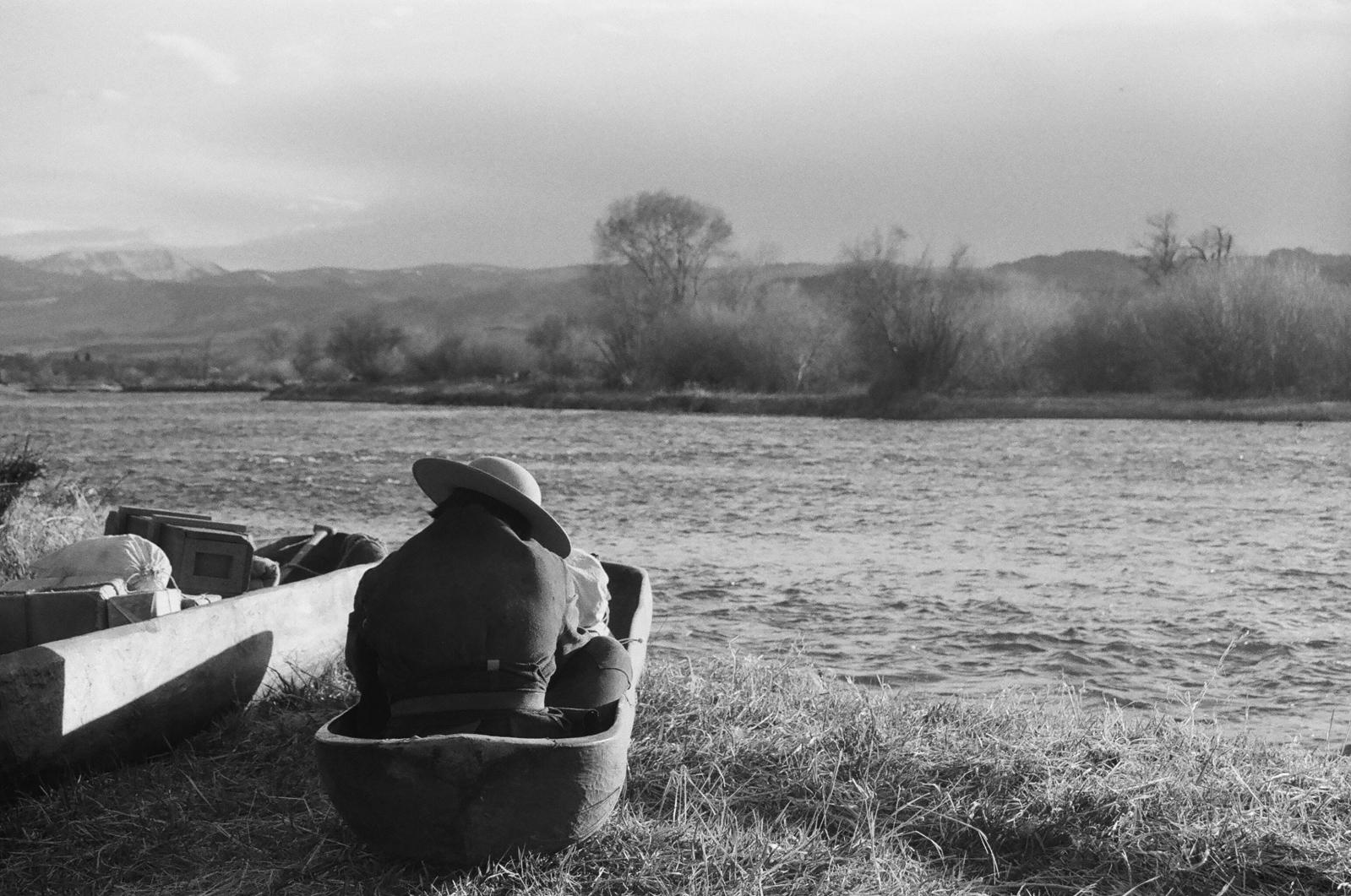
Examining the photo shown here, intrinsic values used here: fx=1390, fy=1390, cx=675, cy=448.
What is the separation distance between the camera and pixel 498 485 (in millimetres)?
4574

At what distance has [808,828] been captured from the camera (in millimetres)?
4992

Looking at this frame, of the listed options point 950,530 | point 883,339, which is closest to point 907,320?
point 883,339

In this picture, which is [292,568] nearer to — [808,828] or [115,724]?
[115,724]

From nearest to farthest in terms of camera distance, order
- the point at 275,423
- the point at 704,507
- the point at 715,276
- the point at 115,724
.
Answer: the point at 115,724 < the point at 704,507 < the point at 275,423 < the point at 715,276

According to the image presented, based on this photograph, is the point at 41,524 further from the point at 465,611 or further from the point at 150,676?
the point at 465,611

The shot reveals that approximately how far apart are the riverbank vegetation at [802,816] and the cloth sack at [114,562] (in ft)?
3.08

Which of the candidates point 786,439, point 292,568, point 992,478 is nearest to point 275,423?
point 786,439

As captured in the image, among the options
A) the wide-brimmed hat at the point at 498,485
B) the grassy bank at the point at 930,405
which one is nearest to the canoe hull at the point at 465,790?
the wide-brimmed hat at the point at 498,485

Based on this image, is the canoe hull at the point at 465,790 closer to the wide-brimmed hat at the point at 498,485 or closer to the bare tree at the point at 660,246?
the wide-brimmed hat at the point at 498,485

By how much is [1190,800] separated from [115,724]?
Result: 4.10 metres

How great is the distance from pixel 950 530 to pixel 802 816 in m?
11.7

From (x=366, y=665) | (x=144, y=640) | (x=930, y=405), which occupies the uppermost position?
(x=366, y=665)

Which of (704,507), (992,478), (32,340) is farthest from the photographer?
(32,340)

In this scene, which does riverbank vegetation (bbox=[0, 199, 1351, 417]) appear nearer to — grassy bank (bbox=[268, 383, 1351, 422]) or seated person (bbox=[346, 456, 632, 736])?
grassy bank (bbox=[268, 383, 1351, 422])
